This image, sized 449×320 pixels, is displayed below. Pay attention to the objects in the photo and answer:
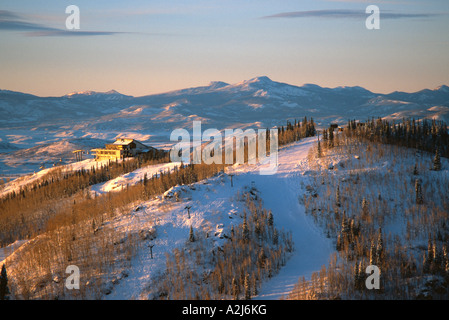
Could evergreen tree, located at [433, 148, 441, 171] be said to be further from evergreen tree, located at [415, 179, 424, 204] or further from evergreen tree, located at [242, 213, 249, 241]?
evergreen tree, located at [242, 213, 249, 241]

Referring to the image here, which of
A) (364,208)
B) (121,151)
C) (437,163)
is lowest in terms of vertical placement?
(364,208)

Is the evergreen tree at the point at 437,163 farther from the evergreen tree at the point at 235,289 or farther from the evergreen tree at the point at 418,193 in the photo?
the evergreen tree at the point at 235,289

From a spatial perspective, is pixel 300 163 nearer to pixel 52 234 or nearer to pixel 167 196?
pixel 167 196

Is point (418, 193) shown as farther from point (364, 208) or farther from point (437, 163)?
point (437, 163)

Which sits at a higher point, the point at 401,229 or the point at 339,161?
the point at 339,161

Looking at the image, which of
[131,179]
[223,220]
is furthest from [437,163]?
[131,179]

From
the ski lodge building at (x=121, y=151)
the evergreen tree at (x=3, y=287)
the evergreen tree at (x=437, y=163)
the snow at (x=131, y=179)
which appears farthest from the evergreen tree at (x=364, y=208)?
the ski lodge building at (x=121, y=151)

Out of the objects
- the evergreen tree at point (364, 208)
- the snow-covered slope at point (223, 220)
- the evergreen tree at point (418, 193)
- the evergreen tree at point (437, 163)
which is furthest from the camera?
the evergreen tree at point (437, 163)

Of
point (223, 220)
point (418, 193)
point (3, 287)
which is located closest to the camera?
point (3, 287)

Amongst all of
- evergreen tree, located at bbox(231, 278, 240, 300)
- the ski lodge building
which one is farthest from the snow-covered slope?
the ski lodge building

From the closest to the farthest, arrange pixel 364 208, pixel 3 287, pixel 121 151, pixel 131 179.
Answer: pixel 3 287, pixel 364 208, pixel 131 179, pixel 121 151
